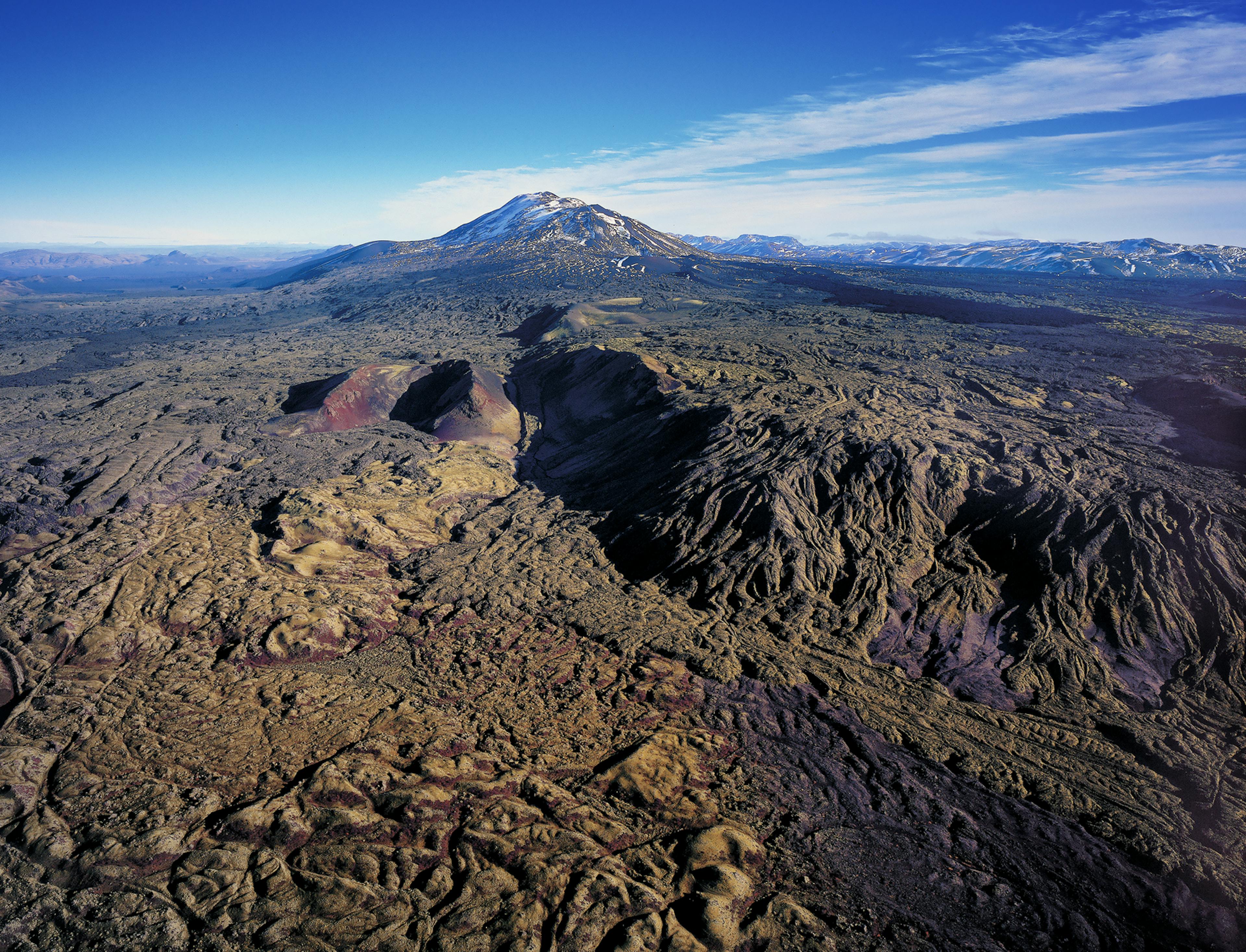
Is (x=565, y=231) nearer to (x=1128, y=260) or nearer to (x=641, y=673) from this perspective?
(x=641, y=673)

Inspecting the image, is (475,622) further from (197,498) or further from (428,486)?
(197,498)

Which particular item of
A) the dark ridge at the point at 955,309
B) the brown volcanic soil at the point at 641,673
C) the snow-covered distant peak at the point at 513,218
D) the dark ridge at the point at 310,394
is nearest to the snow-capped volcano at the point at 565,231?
the snow-covered distant peak at the point at 513,218

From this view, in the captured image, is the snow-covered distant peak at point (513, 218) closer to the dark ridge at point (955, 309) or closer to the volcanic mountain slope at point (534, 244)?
the volcanic mountain slope at point (534, 244)

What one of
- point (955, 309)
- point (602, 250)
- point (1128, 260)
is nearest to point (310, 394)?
point (955, 309)

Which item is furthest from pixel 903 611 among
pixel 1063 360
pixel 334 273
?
pixel 334 273

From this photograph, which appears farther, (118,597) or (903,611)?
(903,611)

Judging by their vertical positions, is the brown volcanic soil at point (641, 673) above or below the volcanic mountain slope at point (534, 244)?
below
